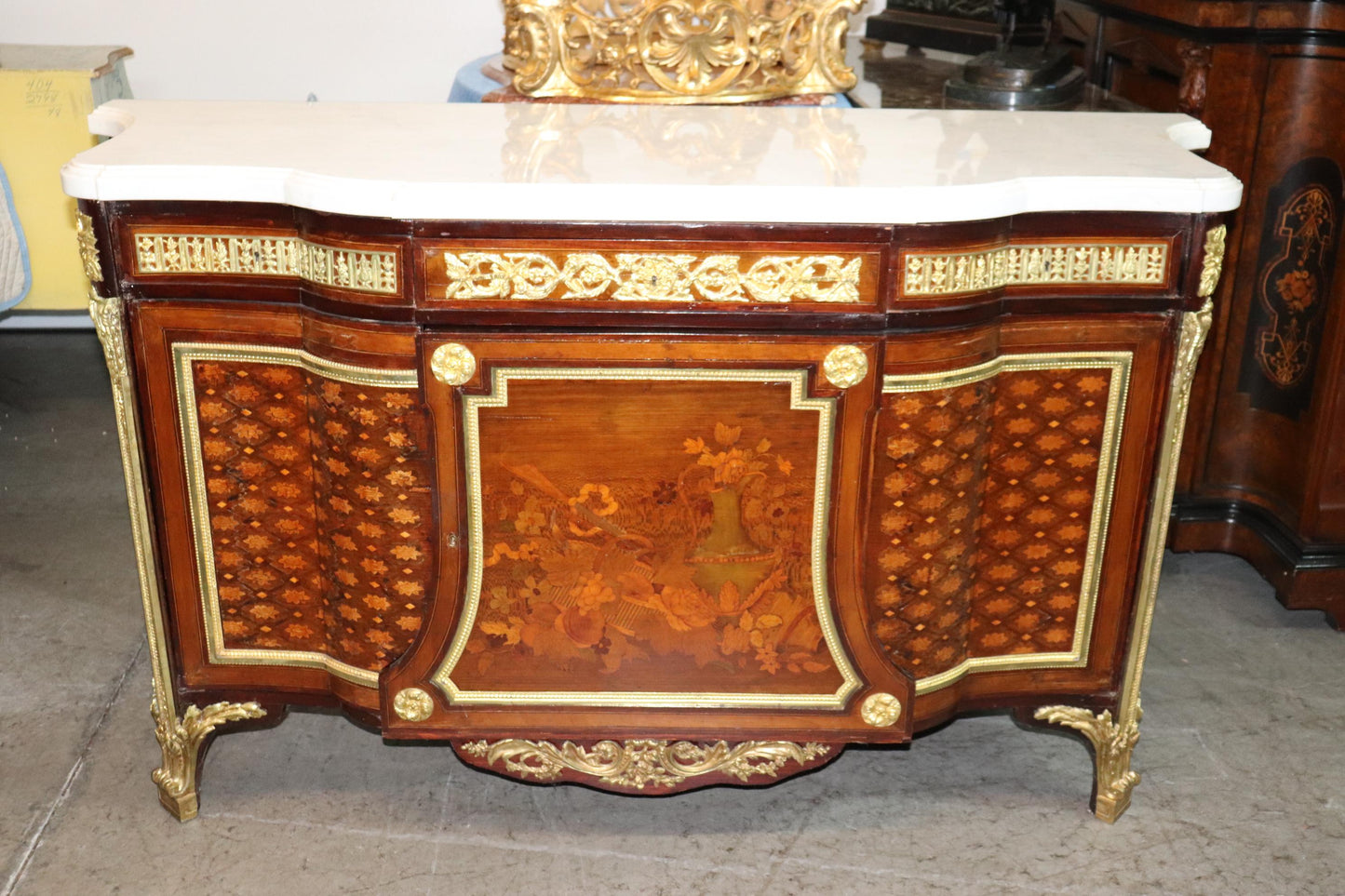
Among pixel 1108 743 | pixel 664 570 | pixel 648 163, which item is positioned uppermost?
pixel 648 163

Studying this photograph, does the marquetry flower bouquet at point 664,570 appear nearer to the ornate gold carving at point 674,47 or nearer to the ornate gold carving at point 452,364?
the ornate gold carving at point 452,364

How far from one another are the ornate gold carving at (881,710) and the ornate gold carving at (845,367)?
48 centimetres

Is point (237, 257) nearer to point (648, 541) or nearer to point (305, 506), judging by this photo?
point (305, 506)

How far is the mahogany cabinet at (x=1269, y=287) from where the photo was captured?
8.17 feet

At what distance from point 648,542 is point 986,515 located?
1.60ft

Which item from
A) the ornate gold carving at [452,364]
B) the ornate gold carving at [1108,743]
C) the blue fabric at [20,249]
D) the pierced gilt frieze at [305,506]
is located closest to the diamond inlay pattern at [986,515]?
the ornate gold carving at [1108,743]

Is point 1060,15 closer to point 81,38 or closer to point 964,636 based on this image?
point 964,636

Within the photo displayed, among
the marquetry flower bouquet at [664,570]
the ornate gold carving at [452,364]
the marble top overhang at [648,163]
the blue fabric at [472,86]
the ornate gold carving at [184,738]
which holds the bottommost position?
the ornate gold carving at [184,738]

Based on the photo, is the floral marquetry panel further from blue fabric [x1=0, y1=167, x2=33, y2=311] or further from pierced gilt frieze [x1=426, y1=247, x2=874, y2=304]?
blue fabric [x1=0, y1=167, x2=33, y2=311]

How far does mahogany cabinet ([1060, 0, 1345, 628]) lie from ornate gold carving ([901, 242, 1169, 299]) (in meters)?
0.94

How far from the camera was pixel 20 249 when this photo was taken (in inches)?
144

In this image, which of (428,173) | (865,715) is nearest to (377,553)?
(428,173)

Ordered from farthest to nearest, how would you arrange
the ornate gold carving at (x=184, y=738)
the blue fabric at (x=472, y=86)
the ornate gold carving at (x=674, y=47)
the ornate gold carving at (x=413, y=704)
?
1. the blue fabric at (x=472, y=86)
2. the ornate gold carving at (x=674, y=47)
3. the ornate gold carving at (x=184, y=738)
4. the ornate gold carving at (x=413, y=704)

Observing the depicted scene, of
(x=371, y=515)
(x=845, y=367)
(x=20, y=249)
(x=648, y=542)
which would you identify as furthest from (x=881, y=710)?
(x=20, y=249)
